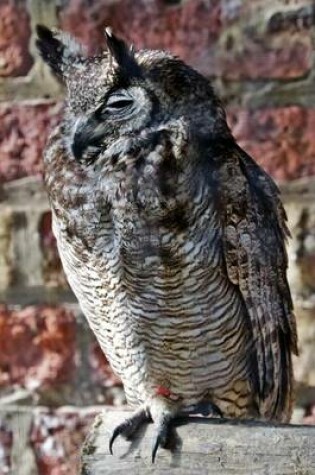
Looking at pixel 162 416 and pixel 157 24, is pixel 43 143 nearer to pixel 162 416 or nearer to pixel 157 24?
pixel 157 24

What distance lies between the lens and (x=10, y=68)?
3.31 feet

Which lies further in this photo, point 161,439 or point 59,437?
point 59,437

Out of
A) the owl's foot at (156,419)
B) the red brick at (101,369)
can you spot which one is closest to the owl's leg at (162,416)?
the owl's foot at (156,419)

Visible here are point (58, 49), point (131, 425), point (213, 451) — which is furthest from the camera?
point (58, 49)

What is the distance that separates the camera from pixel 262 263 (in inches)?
34.8

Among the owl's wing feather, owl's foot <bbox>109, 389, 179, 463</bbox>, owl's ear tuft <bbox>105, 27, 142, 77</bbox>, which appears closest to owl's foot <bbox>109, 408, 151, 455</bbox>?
owl's foot <bbox>109, 389, 179, 463</bbox>

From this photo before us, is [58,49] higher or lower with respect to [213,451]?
higher

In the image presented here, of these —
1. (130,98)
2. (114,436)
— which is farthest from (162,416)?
(130,98)

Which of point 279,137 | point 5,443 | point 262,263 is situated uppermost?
point 279,137

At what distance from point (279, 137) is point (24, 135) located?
8.3 inches

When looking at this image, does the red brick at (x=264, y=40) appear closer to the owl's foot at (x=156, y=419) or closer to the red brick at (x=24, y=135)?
the red brick at (x=24, y=135)

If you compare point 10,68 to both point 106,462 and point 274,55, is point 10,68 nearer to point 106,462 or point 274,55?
point 274,55

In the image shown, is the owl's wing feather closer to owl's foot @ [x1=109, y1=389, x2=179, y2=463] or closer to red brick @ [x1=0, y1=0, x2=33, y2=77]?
owl's foot @ [x1=109, y1=389, x2=179, y2=463]

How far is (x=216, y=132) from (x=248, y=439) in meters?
0.27
